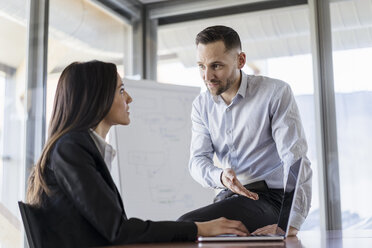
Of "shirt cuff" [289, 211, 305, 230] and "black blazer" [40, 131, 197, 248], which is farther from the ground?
"black blazer" [40, 131, 197, 248]

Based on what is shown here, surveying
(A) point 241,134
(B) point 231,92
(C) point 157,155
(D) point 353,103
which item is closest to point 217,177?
(A) point 241,134

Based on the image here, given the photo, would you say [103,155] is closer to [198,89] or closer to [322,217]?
[198,89]

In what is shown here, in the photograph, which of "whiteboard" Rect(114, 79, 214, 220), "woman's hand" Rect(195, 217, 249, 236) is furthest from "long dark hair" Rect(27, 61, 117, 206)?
"whiteboard" Rect(114, 79, 214, 220)

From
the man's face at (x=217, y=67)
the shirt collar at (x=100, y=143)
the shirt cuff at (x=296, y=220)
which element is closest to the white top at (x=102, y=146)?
the shirt collar at (x=100, y=143)

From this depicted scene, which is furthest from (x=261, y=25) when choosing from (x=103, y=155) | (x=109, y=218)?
(x=109, y=218)

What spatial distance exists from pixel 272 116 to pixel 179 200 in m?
1.58

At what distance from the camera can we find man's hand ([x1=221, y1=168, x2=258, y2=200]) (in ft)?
5.63

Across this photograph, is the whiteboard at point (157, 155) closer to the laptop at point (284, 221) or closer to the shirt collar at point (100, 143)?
the shirt collar at point (100, 143)

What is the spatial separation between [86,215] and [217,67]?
123 centimetres

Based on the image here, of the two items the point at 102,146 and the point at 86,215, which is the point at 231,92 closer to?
the point at 102,146

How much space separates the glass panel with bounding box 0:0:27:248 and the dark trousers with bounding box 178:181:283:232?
147 centimetres

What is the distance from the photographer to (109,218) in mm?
1218

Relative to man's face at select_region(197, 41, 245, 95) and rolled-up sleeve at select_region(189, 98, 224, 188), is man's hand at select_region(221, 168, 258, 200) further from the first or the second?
man's face at select_region(197, 41, 245, 95)

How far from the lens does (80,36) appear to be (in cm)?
385
